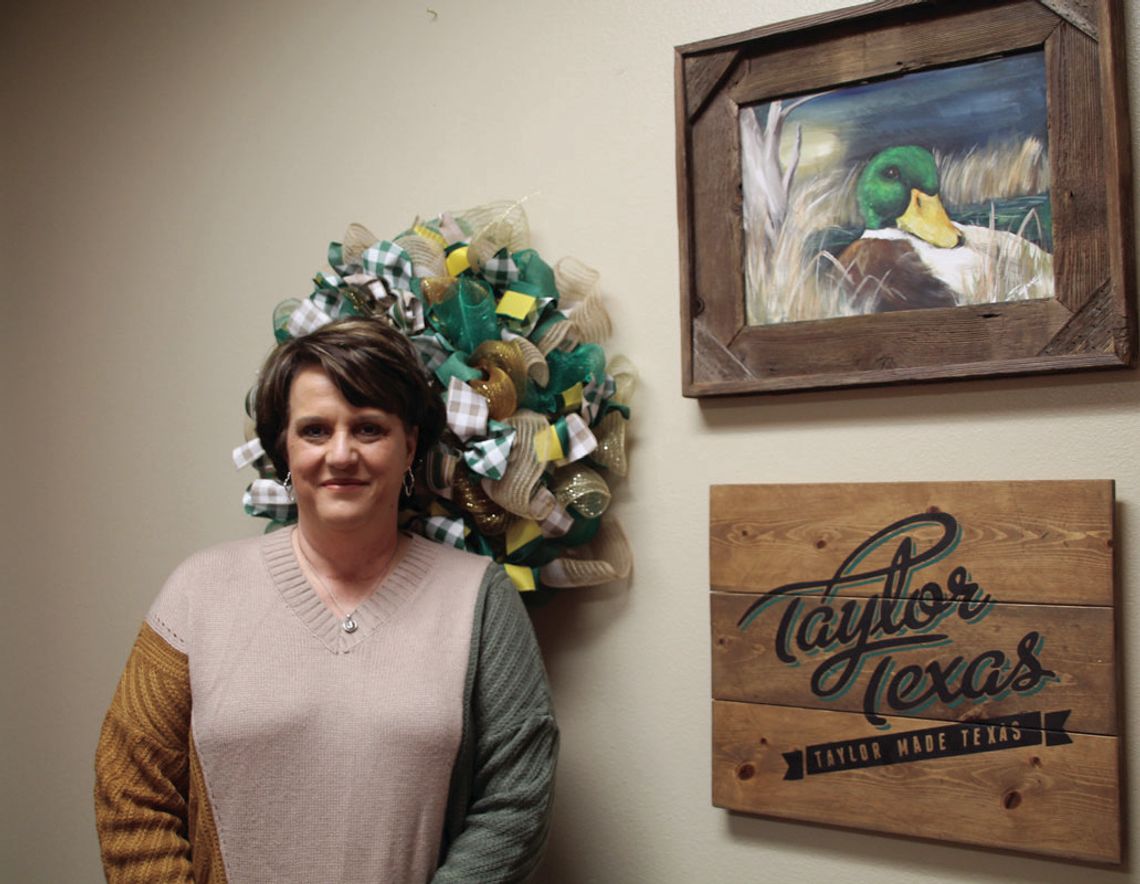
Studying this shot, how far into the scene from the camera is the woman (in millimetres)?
1265

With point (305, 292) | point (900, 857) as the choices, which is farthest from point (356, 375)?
point (900, 857)

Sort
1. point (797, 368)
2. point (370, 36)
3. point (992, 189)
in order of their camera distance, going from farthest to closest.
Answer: point (370, 36) → point (797, 368) → point (992, 189)

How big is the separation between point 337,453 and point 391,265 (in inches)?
14.3

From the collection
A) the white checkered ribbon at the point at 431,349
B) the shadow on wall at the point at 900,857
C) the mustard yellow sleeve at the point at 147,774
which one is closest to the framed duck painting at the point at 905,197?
the white checkered ribbon at the point at 431,349

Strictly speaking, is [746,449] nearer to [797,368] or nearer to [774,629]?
[797,368]

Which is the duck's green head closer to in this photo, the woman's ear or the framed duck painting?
the framed duck painting

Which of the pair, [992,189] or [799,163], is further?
[799,163]

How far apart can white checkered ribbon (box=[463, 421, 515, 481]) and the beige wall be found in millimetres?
261

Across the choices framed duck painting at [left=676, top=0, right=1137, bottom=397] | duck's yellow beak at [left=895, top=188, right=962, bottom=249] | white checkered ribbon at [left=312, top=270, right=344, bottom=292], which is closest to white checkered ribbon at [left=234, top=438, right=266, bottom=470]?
white checkered ribbon at [left=312, top=270, right=344, bottom=292]

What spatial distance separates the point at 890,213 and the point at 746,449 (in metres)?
0.40

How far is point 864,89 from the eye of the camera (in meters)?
1.42

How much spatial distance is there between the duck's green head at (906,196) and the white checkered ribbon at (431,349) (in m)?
0.64

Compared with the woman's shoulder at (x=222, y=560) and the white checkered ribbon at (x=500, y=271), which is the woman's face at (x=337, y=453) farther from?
the white checkered ribbon at (x=500, y=271)

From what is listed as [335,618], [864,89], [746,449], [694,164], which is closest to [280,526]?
[335,618]
